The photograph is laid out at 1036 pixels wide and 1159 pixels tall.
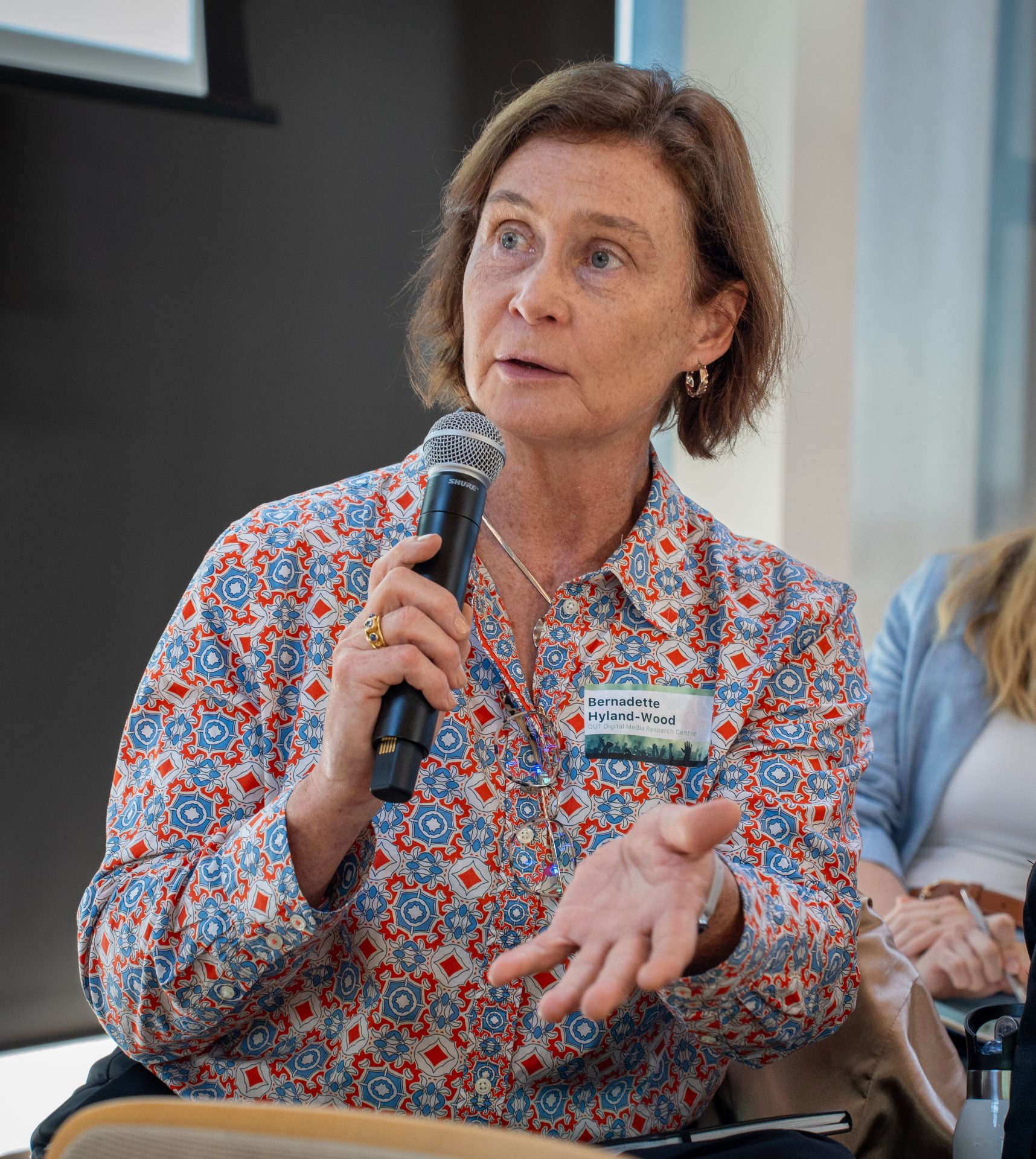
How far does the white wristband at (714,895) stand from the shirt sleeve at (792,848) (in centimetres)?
7

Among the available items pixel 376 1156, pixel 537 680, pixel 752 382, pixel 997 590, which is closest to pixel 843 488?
pixel 997 590

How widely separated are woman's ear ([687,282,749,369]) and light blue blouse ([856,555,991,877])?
1006 millimetres

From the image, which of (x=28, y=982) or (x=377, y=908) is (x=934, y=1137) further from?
(x=28, y=982)

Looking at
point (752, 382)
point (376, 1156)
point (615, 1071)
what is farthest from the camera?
point (752, 382)

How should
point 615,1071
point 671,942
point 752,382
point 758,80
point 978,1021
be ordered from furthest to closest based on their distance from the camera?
1. point 758,80
2. point 752,382
3. point 615,1071
4. point 978,1021
5. point 671,942

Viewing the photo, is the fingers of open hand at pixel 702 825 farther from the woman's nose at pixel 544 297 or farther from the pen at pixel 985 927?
the pen at pixel 985 927

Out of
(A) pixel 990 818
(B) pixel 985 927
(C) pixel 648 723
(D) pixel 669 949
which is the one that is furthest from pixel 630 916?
(A) pixel 990 818

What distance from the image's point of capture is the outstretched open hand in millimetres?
903

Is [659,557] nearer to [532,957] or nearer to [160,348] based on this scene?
[532,957]

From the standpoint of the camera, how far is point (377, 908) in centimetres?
133

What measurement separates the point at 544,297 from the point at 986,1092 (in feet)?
3.31

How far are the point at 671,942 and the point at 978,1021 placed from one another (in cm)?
55

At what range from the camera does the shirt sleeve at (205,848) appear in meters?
1.19

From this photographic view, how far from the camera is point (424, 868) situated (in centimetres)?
134
